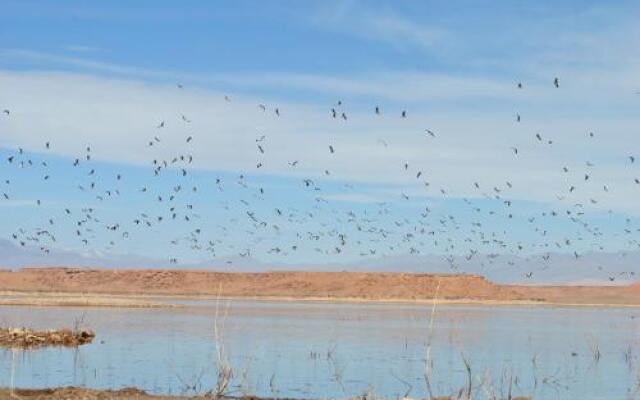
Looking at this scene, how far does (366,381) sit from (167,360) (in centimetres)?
915

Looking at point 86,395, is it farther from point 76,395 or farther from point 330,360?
point 330,360

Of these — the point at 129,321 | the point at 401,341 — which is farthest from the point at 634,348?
the point at 129,321

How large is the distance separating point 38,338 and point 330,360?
42.1 feet

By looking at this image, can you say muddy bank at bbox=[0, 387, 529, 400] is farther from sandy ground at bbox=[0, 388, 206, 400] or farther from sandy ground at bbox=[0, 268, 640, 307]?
sandy ground at bbox=[0, 268, 640, 307]

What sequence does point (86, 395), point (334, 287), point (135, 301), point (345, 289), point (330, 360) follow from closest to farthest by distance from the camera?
point (86, 395) < point (330, 360) < point (135, 301) < point (345, 289) < point (334, 287)

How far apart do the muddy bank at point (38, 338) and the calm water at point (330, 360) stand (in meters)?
1.14

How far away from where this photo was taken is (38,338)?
1815 inches

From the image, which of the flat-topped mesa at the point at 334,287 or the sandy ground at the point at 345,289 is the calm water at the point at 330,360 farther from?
the flat-topped mesa at the point at 334,287

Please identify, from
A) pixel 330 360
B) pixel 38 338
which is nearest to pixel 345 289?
pixel 38 338

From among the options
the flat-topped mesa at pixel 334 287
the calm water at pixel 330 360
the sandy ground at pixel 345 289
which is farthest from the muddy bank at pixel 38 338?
the flat-topped mesa at pixel 334 287

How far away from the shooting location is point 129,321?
70.7 m

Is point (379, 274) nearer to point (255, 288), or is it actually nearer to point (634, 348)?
point (255, 288)

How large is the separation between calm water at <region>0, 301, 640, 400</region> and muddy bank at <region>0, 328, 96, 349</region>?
3.74ft

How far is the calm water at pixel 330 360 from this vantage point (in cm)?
3347
